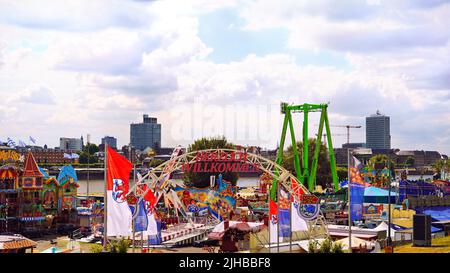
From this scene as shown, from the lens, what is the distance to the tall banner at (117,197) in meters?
25.4

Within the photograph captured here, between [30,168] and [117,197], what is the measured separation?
3521 cm

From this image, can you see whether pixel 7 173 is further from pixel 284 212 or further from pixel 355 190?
pixel 355 190

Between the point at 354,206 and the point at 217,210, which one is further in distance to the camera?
the point at 217,210

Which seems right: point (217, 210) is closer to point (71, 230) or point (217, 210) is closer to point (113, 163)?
point (71, 230)

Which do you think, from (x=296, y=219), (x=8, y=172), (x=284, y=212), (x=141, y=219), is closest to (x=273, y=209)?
(x=284, y=212)

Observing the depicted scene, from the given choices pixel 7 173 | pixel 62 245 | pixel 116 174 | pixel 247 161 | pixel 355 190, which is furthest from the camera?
pixel 7 173

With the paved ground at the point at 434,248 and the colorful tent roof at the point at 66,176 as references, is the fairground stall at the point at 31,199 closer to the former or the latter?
the colorful tent roof at the point at 66,176

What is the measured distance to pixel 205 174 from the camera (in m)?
98.4

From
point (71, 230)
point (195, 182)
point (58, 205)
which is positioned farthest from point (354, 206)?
point (195, 182)

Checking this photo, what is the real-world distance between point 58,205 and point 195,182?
39963mm

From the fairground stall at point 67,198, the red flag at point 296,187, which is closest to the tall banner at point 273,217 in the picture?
the red flag at point 296,187

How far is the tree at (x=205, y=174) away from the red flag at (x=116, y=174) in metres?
71.4

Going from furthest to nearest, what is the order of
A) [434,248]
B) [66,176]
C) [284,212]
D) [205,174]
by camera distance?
[205,174], [66,176], [434,248], [284,212]
